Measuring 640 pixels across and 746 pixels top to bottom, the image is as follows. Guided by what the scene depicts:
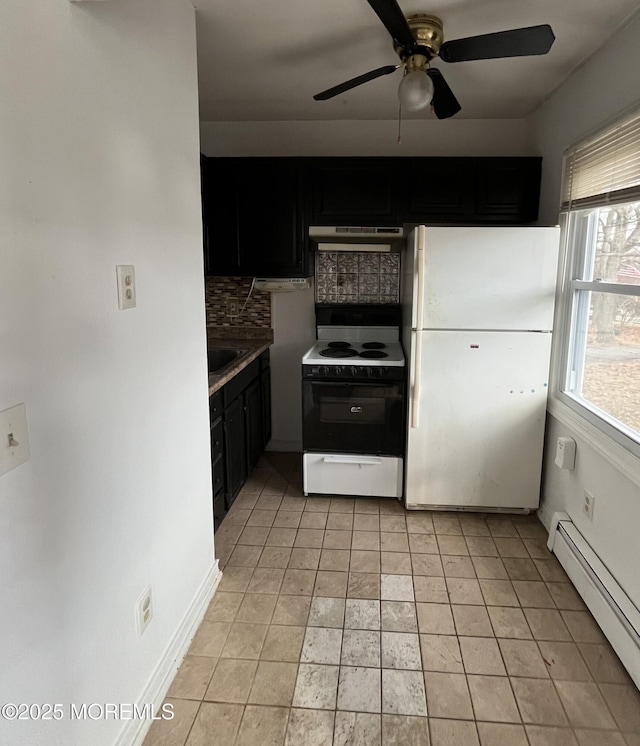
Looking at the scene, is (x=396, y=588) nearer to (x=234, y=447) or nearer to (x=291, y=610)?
(x=291, y=610)

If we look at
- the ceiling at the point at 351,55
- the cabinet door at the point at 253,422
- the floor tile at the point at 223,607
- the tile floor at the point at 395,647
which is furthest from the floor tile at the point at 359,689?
the ceiling at the point at 351,55

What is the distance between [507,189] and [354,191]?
3.10 feet

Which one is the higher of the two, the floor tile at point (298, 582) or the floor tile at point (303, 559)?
the floor tile at point (303, 559)

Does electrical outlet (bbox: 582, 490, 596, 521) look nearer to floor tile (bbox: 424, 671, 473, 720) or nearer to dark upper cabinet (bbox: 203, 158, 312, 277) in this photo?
floor tile (bbox: 424, 671, 473, 720)

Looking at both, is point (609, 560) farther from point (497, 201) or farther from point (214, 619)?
point (497, 201)

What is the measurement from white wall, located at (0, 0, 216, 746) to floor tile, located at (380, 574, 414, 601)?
0.88m

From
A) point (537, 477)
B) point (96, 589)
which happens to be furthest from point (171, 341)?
point (537, 477)

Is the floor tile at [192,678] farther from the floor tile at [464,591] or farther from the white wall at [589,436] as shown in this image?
the white wall at [589,436]

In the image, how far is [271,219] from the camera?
11.4ft

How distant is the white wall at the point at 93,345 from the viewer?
1082 millimetres

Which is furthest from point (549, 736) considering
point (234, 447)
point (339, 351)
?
point (339, 351)

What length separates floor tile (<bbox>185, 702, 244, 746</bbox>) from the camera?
1652 millimetres

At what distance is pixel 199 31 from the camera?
224 centimetres

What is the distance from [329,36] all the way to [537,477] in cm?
248
